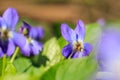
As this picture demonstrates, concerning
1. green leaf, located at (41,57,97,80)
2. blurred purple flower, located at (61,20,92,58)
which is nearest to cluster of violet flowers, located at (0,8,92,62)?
blurred purple flower, located at (61,20,92,58)

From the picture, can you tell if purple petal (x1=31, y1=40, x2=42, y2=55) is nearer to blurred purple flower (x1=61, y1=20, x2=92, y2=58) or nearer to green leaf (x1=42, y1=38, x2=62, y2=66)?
green leaf (x1=42, y1=38, x2=62, y2=66)

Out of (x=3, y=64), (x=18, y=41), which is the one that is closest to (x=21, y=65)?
(x=18, y=41)

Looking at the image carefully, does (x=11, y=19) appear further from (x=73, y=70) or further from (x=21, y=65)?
(x=73, y=70)

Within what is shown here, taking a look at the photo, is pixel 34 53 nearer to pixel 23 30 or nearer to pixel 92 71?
pixel 23 30

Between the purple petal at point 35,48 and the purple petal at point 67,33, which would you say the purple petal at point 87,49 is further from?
the purple petal at point 35,48

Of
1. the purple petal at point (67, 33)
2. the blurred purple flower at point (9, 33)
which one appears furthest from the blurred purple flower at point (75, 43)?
the blurred purple flower at point (9, 33)
